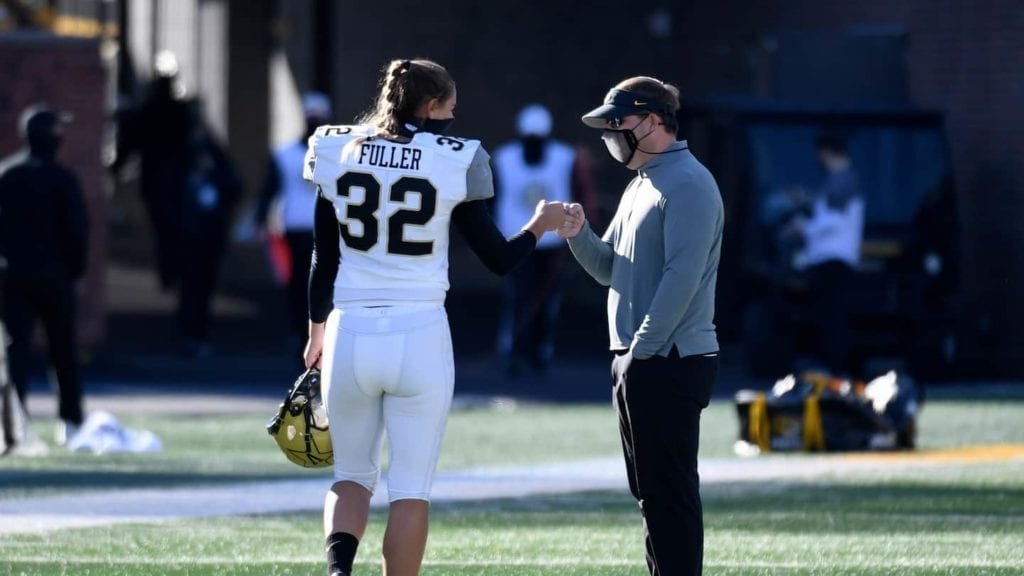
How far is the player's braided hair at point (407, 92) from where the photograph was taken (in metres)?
6.78

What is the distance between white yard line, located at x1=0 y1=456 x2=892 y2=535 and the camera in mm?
10039

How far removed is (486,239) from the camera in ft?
22.5

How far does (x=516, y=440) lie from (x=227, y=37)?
51.6ft

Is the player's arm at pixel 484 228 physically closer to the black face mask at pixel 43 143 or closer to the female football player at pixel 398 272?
the female football player at pixel 398 272

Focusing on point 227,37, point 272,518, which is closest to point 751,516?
point 272,518

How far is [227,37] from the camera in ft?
93.8

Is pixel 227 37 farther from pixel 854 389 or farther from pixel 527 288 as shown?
pixel 854 389

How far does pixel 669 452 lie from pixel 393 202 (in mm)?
1131

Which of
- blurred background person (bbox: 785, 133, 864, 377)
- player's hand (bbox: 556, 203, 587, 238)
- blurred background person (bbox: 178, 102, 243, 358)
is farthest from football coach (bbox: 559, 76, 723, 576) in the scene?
blurred background person (bbox: 178, 102, 243, 358)

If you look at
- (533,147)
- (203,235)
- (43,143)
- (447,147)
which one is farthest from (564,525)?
(203,235)

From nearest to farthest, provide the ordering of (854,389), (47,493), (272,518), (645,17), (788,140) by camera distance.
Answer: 1. (272,518)
2. (47,493)
3. (854,389)
4. (788,140)
5. (645,17)

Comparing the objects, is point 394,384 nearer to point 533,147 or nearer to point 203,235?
point 533,147

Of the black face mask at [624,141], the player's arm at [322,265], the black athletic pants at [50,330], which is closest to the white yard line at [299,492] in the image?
the black athletic pants at [50,330]

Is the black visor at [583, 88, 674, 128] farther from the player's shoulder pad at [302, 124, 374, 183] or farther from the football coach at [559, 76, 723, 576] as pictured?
the player's shoulder pad at [302, 124, 374, 183]
